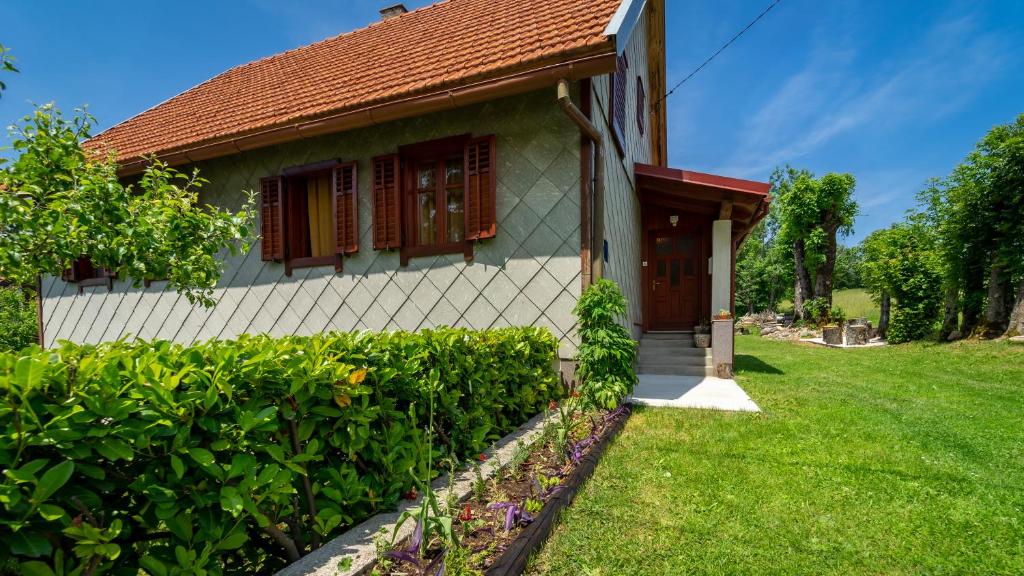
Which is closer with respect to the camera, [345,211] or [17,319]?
[345,211]

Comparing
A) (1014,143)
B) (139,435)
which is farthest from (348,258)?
(1014,143)

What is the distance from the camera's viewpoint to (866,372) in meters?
7.94

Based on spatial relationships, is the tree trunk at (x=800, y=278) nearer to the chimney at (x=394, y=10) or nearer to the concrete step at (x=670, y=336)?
the concrete step at (x=670, y=336)

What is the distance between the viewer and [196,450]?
1.34m

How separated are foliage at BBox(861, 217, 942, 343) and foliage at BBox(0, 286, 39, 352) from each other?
22765mm

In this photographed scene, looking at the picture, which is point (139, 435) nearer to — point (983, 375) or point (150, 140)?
point (150, 140)

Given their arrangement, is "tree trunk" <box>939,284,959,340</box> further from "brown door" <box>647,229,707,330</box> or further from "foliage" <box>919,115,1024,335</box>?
"brown door" <box>647,229,707,330</box>

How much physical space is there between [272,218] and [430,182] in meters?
2.76

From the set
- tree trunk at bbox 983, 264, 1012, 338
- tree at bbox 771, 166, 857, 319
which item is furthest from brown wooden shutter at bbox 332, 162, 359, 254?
tree at bbox 771, 166, 857, 319

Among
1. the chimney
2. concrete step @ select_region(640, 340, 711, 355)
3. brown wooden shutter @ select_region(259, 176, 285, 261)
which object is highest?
the chimney

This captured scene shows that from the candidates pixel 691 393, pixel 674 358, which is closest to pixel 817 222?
pixel 674 358

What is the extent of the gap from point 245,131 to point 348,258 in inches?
87.5

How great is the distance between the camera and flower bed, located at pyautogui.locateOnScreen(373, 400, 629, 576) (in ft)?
5.59

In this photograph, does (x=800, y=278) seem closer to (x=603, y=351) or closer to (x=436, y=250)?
(x=603, y=351)
